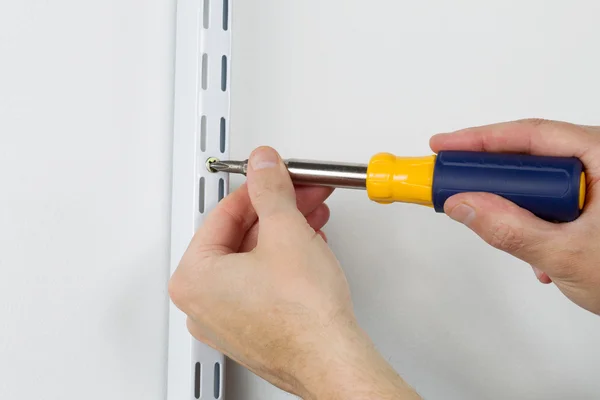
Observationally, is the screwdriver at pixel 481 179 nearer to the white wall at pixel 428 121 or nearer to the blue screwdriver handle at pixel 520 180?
the blue screwdriver handle at pixel 520 180

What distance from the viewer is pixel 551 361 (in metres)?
0.63

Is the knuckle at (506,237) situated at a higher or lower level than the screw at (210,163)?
lower

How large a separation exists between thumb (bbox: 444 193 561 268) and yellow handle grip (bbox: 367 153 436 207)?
0.02 m

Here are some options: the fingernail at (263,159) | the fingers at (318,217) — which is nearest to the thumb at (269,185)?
the fingernail at (263,159)

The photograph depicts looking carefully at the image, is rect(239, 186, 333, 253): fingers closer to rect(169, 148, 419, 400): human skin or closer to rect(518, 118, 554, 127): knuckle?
rect(169, 148, 419, 400): human skin

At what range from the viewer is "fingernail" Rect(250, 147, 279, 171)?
1.65ft

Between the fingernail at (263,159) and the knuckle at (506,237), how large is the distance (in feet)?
0.58

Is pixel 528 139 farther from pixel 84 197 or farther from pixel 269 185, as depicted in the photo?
pixel 84 197

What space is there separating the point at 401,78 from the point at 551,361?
12.6 inches

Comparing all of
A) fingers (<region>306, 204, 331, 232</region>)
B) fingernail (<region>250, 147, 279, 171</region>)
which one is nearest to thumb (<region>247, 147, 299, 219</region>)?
fingernail (<region>250, 147, 279, 171</region>)

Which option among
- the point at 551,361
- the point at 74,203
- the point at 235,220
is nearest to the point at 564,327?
the point at 551,361

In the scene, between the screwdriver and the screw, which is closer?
the screwdriver

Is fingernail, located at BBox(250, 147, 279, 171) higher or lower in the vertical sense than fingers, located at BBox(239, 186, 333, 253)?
higher

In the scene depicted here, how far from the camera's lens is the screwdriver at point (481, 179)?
0.44 metres
